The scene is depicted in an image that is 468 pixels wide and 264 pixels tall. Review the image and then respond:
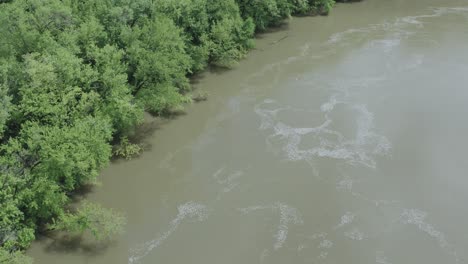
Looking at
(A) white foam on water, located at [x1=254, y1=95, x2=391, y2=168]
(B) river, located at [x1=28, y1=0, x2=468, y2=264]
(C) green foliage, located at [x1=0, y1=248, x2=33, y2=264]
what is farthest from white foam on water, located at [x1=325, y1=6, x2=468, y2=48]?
(C) green foliage, located at [x1=0, y1=248, x2=33, y2=264]

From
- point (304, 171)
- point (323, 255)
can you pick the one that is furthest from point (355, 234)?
point (304, 171)

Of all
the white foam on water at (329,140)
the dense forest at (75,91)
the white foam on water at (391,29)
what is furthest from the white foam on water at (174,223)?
the white foam on water at (391,29)

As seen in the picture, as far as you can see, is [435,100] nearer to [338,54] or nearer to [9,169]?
[338,54]

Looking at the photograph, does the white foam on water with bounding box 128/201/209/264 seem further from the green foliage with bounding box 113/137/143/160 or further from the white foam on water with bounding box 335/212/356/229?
the white foam on water with bounding box 335/212/356/229

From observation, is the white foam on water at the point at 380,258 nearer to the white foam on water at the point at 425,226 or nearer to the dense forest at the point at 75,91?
the white foam on water at the point at 425,226

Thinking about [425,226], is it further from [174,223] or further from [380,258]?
[174,223]

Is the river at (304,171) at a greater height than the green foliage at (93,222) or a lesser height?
lesser

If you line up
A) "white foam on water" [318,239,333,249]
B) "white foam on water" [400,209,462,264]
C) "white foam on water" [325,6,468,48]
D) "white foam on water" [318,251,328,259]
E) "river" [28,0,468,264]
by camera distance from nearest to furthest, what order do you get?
1. "white foam on water" [318,251,328,259]
2. "white foam on water" [400,209,462,264]
3. "river" [28,0,468,264]
4. "white foam on water" [318,239,333,249]
5. "white foam on water" [325,6,468,48]
